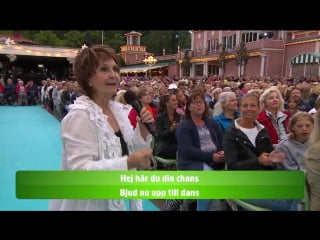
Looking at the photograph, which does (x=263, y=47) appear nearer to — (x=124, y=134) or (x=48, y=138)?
(x=124, y=134)

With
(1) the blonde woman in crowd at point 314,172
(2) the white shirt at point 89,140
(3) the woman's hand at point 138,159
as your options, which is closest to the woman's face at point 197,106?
(1) the blonde woman in crowd at point 314,172

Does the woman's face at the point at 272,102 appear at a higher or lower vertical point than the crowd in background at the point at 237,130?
higher

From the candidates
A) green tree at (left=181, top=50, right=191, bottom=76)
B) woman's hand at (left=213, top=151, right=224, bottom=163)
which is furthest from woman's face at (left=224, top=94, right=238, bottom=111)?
woman's hand at (left=213, top=151, right=224, bottom=163)

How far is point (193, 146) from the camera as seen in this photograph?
88.4 inches

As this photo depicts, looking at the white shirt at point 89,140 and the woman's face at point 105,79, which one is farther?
the woman's face at point 105,79

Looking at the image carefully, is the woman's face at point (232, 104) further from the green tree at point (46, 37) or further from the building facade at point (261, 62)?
the green tree at point (46, 37)

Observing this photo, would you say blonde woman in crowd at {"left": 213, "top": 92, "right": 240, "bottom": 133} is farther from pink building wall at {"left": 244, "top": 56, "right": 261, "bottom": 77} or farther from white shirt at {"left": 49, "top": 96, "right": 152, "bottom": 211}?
white shirt at {"left": 49, "top": 96, "right": 152, "bottom": 211}

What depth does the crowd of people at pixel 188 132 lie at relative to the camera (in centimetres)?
111

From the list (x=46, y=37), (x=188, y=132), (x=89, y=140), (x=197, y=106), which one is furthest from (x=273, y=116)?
(x=89, y=140)
